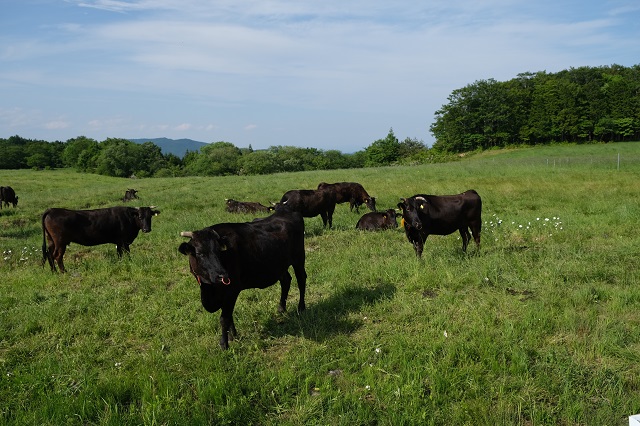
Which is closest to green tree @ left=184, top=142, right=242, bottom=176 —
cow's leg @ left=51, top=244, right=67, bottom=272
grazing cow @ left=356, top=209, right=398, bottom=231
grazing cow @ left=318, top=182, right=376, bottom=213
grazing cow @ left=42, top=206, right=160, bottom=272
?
grazing cow @ left=318, top=182, right=376, bottom=213

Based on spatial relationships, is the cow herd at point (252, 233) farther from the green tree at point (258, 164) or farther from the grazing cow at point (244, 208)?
the green tree at point (258, 164)

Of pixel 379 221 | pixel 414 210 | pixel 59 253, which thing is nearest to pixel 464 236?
pixel 414 210

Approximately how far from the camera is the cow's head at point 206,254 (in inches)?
216

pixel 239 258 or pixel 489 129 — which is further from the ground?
pixel 489 129

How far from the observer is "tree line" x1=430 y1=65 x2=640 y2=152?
80.0m

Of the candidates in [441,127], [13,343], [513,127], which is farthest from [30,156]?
[13,343]

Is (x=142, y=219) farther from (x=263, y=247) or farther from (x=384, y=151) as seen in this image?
(x=384, y=151)

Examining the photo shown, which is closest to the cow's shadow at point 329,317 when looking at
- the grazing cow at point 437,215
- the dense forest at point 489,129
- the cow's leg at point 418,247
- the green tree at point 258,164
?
the cow's leg at point 418,247

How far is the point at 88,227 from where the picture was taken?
10820mm

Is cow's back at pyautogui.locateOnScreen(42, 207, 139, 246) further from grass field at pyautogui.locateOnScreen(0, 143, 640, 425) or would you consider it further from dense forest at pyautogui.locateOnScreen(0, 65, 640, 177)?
dense forest at pyautogui.locateOnScreen(0, 65, 640, 177)

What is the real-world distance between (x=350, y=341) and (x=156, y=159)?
108124 millimetres

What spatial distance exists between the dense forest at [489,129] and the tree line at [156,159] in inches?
8.2

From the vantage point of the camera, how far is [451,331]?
608cm

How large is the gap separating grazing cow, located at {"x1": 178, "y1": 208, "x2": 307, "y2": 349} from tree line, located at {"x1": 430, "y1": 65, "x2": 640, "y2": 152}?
3456 inches
